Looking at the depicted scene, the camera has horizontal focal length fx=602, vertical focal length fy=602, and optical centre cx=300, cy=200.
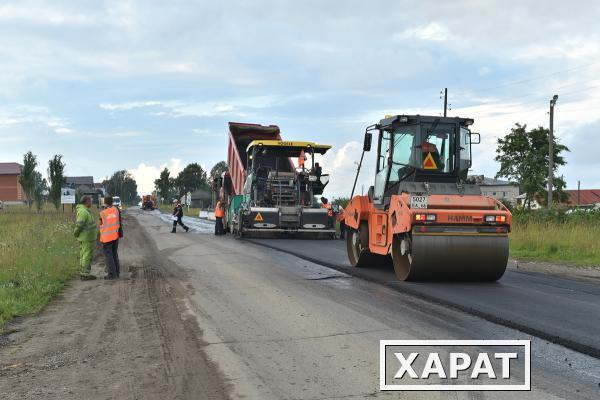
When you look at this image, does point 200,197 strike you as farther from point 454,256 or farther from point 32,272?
point 454,256

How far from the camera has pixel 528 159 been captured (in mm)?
44438

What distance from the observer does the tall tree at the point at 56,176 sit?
136ft

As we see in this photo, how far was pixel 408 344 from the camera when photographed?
5516mm

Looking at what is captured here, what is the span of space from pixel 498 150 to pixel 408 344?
44054 millimetres

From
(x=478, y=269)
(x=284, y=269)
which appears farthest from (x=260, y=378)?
(x=284, y=269)

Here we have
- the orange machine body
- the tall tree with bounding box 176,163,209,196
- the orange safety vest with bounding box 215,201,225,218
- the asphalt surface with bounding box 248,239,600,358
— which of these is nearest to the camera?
the asphalt surface with bounding box 248,239,600,358

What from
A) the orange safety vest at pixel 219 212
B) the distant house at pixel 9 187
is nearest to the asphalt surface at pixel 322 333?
the orange safety vest at pixel 219 212

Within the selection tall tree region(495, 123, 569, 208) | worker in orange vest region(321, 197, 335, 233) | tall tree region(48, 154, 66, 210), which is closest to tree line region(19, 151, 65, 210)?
tall tree region(48, 154, 66, 210)

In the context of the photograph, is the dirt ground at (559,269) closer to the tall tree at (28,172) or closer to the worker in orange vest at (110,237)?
the worker in orange vest at (110,237)

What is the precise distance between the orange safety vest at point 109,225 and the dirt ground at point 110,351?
1.95 meters

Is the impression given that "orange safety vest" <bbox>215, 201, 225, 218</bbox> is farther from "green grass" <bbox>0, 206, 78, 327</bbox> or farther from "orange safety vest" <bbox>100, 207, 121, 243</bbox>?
"orange safety vest" <bbox>100, 207, 121, 243</bbox>

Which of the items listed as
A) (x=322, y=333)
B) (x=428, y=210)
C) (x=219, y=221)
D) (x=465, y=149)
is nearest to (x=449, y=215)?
(x=428, y=210)

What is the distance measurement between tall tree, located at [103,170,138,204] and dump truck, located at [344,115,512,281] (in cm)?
12524

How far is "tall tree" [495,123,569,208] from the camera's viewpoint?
4372 centimetres
